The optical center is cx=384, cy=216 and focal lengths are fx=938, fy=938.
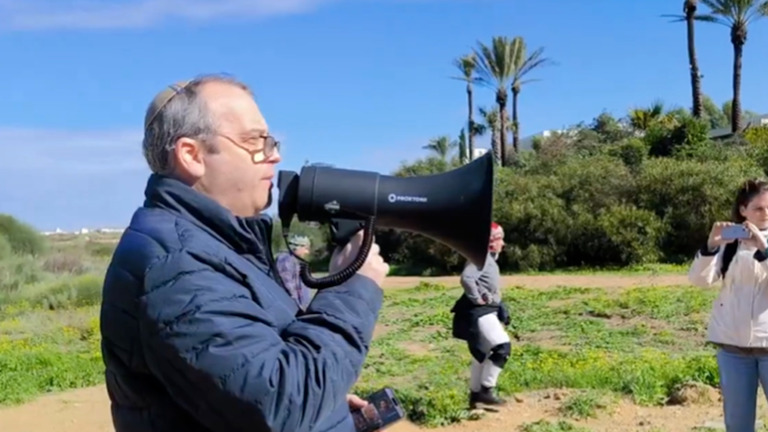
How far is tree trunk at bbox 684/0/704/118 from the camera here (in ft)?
119

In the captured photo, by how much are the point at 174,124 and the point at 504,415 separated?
5.35 meters

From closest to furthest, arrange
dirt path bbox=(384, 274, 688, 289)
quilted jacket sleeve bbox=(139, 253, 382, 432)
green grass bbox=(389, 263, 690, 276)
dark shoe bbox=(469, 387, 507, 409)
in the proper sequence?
quilted jacket sleeve bbox=(139, 253, 382, 432), dark shoe bbox=(469, 387, 507, 409), dirt path bbox=(384, 274, 688, 289), green grass bbox=(389, 263, 690, 276)

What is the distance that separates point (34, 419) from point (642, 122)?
42222 millimetres

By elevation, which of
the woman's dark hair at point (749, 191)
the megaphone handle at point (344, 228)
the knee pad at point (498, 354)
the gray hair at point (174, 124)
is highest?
the gray hair at point (174, 124)

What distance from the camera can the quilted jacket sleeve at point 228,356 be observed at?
5.34 feet

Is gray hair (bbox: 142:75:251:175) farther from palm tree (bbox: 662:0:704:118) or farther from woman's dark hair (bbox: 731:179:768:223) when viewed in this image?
palm tree (bbox: 662:0:704:118)

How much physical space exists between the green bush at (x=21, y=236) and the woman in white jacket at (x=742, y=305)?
26.5 meters

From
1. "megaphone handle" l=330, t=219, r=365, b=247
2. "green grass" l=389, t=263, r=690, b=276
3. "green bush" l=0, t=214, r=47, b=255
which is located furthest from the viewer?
"green bush" l=0, t=214, r=47, b=255

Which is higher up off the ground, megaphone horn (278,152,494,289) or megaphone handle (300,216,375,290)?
megaphone horn (278,152,494,289)

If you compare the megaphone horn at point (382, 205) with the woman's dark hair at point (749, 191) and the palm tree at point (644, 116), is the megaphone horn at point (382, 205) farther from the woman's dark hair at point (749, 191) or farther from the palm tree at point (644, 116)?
the palm tree at point (644, 116)

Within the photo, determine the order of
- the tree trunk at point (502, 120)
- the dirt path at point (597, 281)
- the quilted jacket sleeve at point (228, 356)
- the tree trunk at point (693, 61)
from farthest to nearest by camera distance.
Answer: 1. the tree trunk at point (502, 120)
2. the tree trunk at point (693, 61)
3. the dirt path at point (597, 281)
4. the quilted jacket sleeve at point (228, 356)

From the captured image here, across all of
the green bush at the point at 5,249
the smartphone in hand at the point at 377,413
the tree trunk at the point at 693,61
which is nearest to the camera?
the smartphone in hand at the point at 377,413

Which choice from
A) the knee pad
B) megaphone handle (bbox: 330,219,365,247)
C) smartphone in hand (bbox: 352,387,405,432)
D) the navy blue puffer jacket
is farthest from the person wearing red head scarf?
the navy blue puffer jacket

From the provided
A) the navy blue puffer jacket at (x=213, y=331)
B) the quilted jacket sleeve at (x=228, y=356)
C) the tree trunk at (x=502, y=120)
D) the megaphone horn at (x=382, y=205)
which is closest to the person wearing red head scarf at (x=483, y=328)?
the megaphone horn at (x=382, y=205)
